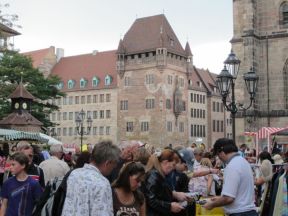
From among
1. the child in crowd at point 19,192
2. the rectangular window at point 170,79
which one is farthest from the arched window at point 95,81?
the child in crowd at point 19,192

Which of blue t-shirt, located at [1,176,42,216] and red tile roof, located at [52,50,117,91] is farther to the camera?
red tile roof, located at [52,50,117,91]

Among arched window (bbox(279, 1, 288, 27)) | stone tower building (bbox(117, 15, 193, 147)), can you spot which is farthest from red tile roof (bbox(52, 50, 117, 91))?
arched window (bbox(279, 1, 288, 27))

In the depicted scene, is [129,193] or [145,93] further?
[145,93]

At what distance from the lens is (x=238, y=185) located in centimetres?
559

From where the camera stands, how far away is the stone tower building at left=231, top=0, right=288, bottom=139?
27.2 metres

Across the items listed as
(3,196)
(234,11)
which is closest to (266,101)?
(234,11)

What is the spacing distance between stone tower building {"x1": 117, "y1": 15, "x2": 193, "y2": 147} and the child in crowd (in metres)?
65.7

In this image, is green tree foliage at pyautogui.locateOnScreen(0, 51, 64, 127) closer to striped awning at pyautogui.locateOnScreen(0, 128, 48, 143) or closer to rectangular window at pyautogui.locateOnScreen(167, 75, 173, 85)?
striped awning at pyautogui.locateOnScreen(0, 128, 48, 143)

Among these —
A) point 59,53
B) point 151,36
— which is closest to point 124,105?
point 151,36

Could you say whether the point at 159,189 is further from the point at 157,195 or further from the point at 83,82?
the point at 83,82

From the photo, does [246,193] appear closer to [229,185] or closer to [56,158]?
[229,185]

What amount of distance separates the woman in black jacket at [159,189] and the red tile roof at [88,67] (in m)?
74.6

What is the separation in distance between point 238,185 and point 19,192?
A: 254cm

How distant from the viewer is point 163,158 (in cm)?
589
